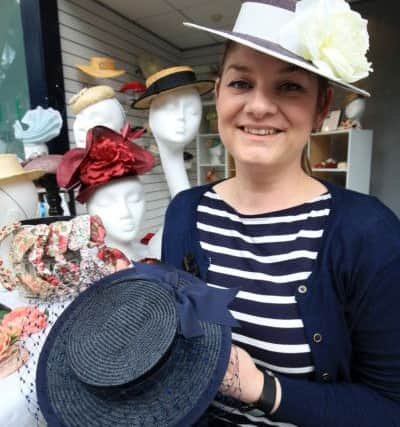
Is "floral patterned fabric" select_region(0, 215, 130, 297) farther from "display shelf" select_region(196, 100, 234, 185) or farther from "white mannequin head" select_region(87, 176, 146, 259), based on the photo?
"display shelf" select_region(196, 100, 234, 185)

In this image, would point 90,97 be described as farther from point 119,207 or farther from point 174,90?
point 119,207

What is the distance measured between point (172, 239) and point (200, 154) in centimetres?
246

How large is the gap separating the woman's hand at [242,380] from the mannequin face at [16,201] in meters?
0.93

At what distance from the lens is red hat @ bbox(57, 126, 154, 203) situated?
113 cm

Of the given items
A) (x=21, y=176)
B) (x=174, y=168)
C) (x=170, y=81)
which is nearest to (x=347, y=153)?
(x=174, y=168)

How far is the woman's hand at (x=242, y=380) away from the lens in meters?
0.49

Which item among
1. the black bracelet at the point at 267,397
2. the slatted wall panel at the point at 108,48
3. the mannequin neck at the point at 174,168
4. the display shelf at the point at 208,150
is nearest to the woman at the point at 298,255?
the black bracelet at the point at 267,397

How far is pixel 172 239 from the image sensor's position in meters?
0.79

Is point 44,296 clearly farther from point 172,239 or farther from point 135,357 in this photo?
point 135,357

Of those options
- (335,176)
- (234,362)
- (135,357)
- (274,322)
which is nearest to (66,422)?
(135,357)

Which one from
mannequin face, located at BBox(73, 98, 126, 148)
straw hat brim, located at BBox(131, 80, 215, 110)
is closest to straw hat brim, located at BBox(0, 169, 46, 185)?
mannequin face, located at BBox(73, 98, 126, 148)

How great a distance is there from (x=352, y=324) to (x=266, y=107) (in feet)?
1.39

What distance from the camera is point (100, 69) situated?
77.6 inches

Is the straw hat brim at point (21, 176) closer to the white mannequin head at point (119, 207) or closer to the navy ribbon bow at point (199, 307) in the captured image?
the white mannequin head at point (119, 207)
